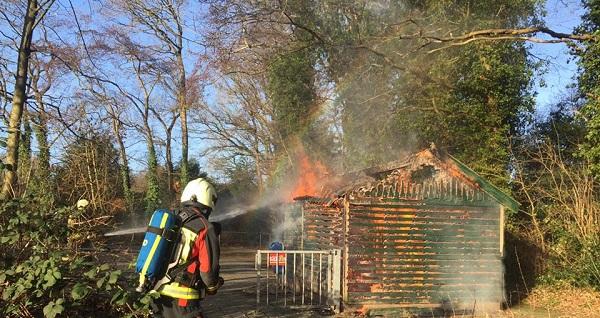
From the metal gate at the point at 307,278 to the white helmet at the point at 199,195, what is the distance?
5227 mm

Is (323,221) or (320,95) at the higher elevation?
(320,95)

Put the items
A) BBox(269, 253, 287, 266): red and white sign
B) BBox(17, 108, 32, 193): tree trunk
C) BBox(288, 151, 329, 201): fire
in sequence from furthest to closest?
1. BBox(288, 151, 329, 201): fire
2. BBox(269, 253, 287, 266): red and white sign
3. BBox(17, 108, 32, 193): tree trunk

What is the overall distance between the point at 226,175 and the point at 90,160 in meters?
31.3

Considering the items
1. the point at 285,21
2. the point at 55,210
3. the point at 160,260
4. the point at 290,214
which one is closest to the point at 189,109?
the point at 285,21

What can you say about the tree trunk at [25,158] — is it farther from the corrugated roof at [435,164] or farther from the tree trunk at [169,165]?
the tree trunk at [169,165]

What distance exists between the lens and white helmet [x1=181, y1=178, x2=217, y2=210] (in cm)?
489

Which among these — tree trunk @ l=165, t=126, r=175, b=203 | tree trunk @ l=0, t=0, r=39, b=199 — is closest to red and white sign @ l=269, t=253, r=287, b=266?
tree trunk @ l=0, t=0, r=39, b=199

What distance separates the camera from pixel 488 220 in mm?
10727

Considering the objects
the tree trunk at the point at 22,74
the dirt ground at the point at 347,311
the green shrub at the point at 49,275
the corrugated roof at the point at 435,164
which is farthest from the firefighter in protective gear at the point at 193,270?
the tree trunk at the point at 22,74

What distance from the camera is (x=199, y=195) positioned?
490 cm

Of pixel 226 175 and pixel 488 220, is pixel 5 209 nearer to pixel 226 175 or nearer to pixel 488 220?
pixel 488 220

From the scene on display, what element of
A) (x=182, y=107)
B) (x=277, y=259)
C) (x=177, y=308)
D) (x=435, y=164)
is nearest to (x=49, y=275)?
(x=177, y=308)

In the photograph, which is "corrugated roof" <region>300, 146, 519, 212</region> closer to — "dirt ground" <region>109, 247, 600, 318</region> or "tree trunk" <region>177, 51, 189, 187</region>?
"dirt ground" <region>109, 247, 600, 318</region>

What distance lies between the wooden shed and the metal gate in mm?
210
